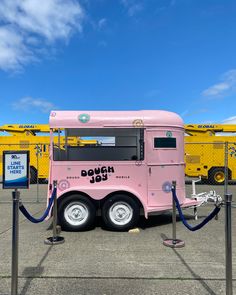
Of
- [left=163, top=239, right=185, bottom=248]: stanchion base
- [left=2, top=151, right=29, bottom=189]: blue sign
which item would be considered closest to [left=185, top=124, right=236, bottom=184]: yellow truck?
[left=163, top=239, right=185, bottom=248]: stanchion base

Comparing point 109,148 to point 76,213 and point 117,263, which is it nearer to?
point 76,213

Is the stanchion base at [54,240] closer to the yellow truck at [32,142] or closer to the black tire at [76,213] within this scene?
the black tire at [76,213]

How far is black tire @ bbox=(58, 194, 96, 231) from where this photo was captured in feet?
26.1

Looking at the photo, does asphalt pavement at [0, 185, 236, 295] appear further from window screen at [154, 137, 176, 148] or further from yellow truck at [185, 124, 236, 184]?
yellow truck at [185, 124, 236, 184]

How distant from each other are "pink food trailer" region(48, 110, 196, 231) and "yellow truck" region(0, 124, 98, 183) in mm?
11724

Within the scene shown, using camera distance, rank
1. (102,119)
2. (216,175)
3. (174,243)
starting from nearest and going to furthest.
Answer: (174,243) < (102,119) < (216,175)

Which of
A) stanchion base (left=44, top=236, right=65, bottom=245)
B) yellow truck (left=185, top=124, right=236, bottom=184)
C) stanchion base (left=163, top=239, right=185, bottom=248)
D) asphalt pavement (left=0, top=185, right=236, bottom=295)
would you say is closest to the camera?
asphalt pavement (left=0, top=185, right=236, bottom=295)

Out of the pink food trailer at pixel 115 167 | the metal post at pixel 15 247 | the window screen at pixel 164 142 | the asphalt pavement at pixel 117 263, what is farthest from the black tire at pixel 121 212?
the metal post at pixel 15 247

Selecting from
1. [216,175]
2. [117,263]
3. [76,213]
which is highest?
[216,175]

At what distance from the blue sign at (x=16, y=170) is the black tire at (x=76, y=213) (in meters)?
3.03

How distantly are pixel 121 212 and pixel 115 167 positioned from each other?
1007 mm

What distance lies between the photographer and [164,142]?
8.23m

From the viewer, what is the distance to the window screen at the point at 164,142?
26.8 ft

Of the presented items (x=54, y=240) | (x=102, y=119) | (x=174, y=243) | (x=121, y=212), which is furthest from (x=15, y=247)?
(x=102, y=119)
